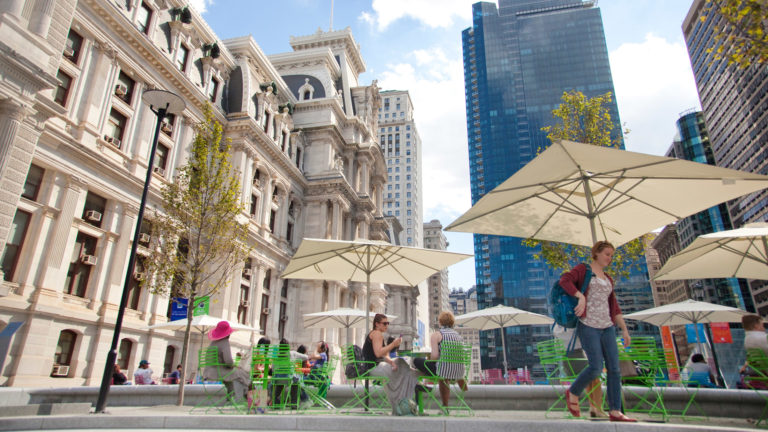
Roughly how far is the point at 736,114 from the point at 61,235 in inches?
3550

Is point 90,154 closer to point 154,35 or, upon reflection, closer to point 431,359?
point 154,35

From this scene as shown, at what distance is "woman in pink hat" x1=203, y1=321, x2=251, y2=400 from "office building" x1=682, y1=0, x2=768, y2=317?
73.6 m

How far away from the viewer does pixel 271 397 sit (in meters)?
8.66

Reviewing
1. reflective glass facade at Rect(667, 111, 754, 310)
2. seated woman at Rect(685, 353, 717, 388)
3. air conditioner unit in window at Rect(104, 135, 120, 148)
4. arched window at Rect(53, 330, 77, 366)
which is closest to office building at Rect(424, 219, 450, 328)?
reflective glass facade at Rect(667, 111, 754, 310)

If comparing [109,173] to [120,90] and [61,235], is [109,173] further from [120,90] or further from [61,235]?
[120,90]

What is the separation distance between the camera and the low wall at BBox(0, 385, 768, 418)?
25.2 ft

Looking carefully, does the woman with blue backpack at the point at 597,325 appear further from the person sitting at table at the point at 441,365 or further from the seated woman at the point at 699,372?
the seated woman at the point at 699,372

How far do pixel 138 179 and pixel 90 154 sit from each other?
2771mm

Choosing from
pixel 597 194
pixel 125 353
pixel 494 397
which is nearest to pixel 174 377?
pixel 125 353

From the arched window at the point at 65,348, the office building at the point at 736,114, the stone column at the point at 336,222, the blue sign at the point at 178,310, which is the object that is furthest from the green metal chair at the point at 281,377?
the office building at the point at 736,114

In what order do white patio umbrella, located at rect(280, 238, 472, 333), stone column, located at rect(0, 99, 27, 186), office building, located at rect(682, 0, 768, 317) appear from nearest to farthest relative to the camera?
1. white patio umbrella, located at rect(280, 238, 472, 333)
2. stone column, located at rect(0, 99, 27, 186)
3. office building, located at rect(682, 0, 768, 317)

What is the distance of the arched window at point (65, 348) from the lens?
17.1m

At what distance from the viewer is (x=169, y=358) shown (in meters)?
23.2

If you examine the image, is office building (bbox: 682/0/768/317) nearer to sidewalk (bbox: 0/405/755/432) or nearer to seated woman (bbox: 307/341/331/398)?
seated woman (bbox: 307/341/331/398)
